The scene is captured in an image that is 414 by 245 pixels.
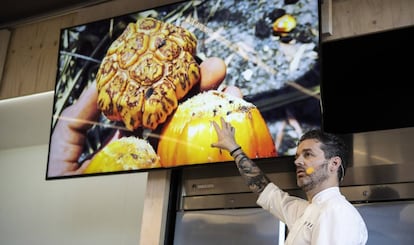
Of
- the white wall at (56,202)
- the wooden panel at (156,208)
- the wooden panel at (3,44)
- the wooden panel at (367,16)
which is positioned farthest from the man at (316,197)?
the wooden panel at (3,44)

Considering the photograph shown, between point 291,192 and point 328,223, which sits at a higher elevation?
point 291,192

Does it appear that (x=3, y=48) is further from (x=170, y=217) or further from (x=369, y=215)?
(x=369, y=215)

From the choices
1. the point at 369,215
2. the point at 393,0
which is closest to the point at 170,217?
the point at 369,215

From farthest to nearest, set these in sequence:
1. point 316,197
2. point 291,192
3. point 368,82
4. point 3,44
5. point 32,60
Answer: point 3,44 < point 32,60 < point 368,82 < point 291,192 < point 316,197

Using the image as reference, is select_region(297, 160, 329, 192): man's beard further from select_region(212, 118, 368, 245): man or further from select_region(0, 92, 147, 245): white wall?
select_region(0, 92, 147, 245): white wall

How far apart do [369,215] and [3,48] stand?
2.67m

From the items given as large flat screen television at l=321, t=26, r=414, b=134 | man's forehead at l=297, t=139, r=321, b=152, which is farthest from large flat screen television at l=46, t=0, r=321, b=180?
man's forehead at l=297, t=139, r=321, b=152

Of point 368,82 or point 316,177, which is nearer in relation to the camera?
point 316,177

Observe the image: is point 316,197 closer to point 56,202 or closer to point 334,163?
point 334,163

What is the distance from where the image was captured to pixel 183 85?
304 cm

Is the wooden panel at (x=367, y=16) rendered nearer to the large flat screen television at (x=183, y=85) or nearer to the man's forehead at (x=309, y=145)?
the large flat screen television at (x=183, y=85)

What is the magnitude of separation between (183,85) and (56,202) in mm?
1710

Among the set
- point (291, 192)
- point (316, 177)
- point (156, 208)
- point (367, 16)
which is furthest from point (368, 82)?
point (156, 208)

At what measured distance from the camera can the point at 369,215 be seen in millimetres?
2459
